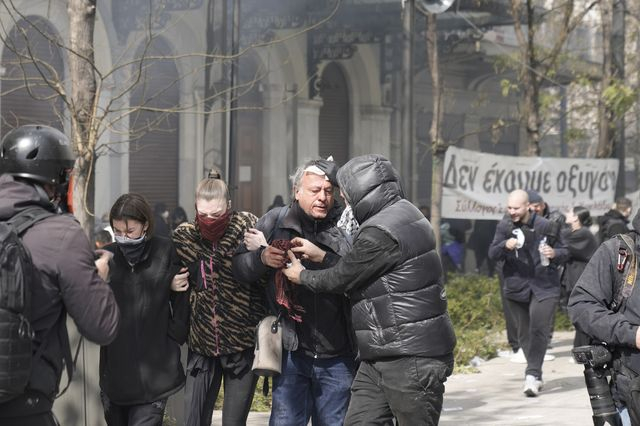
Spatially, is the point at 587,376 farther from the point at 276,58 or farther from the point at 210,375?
the point at 276,58

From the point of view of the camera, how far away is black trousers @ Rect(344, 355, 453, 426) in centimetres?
494

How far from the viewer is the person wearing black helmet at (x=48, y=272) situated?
3703mm

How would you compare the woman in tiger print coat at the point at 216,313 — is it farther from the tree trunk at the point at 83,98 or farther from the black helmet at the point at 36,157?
the black helmet at the point at 36,157

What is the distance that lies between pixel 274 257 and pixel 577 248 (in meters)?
6.84

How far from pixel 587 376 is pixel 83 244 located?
2142 millimetres

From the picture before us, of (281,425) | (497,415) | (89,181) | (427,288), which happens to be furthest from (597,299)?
(497,415)

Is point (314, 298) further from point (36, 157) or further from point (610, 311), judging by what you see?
point (36, 157)

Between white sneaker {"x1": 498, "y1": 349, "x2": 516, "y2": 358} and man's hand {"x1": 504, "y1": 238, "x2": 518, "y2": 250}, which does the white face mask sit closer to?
man's hand {"x1": 504, "y1": 238, "x2": 518, "y2": 250}

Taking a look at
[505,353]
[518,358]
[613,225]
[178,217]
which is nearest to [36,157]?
[518,358]

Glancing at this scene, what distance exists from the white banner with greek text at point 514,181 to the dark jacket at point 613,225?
183 cm

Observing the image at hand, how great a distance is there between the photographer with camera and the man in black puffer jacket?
58 cm

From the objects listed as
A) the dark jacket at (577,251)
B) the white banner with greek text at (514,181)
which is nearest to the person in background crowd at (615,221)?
the dark jacket at (577,251)

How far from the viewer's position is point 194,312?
5789 millimetres

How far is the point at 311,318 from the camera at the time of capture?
5.56 meters
